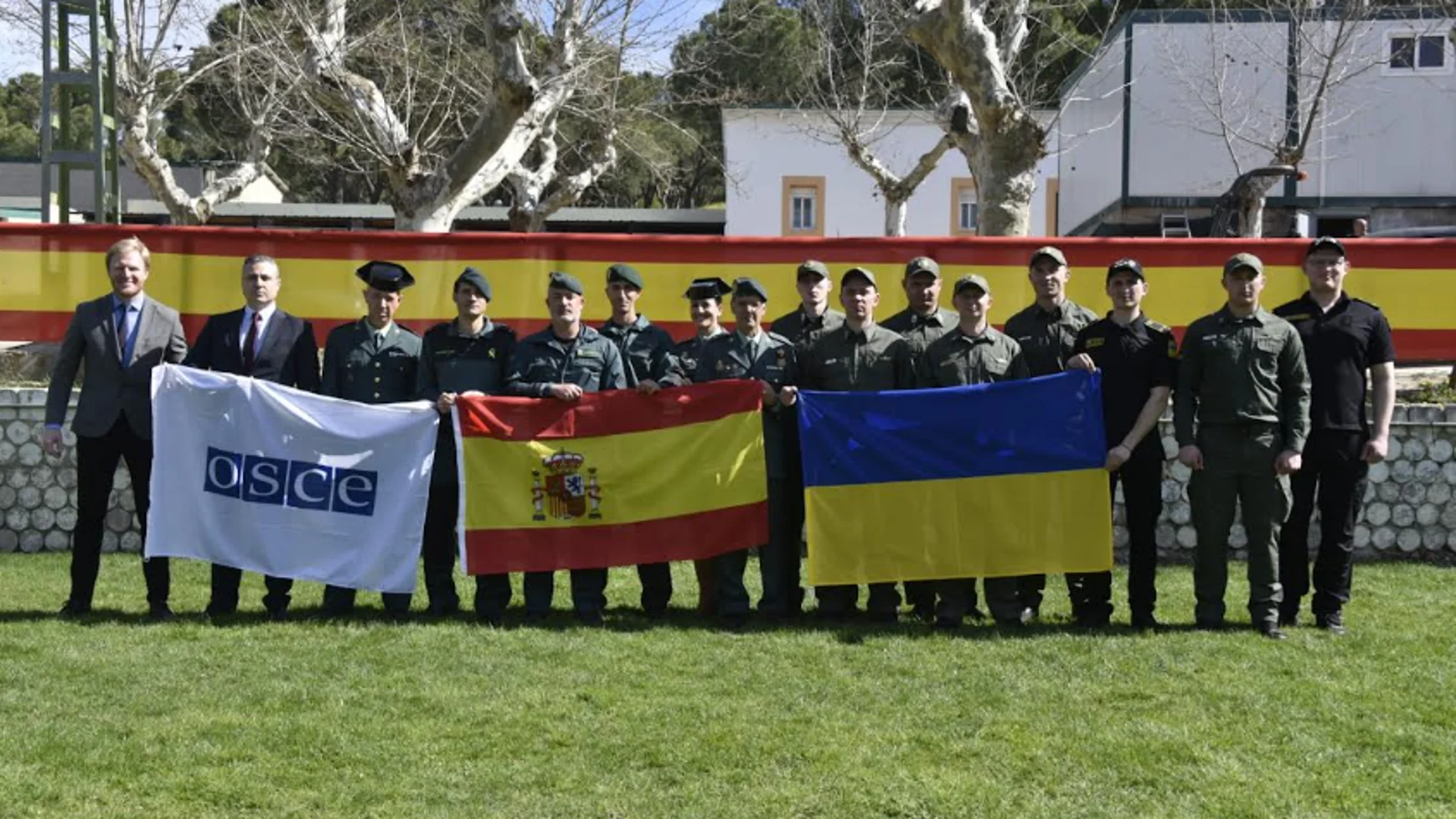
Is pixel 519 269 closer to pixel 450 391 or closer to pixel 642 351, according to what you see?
pixel 642 351

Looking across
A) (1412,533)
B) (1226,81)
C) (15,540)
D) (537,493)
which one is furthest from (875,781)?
(1226,81)

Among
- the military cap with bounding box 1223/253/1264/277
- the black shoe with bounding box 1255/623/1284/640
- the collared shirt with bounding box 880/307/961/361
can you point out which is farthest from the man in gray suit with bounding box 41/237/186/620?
the black shoe with bounding box 1255/623/1284/640

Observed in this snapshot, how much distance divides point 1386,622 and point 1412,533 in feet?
8.30

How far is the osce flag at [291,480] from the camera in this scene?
27.3 feet

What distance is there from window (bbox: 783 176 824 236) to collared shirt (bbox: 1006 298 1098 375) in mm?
34305

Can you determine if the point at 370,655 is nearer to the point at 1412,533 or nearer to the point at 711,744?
the point at 711,744

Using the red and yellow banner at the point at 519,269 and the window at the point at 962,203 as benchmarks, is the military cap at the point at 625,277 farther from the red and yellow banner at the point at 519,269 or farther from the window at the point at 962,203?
the window at the point at 962,203

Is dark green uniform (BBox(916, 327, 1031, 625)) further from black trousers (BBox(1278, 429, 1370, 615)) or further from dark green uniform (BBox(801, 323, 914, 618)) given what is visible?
black trousers (BBox(1278, 429, 1370, 615))

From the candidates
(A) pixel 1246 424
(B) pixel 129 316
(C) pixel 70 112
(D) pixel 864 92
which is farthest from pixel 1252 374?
(D) pixel 864 92

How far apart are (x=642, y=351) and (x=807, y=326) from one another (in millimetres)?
927

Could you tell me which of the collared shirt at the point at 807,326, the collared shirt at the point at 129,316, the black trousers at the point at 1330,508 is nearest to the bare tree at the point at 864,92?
the collared shirt at the point at 807,326

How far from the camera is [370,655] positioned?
289 inches

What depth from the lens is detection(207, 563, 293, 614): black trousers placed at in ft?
27.7

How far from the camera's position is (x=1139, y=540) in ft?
26.7
